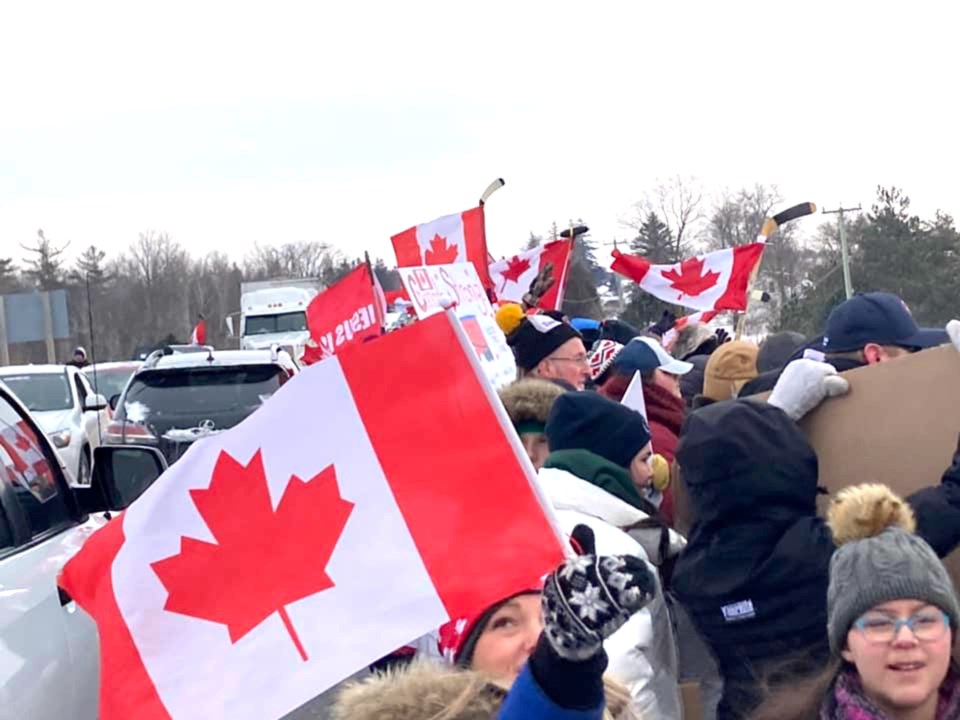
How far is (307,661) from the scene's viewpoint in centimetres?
250

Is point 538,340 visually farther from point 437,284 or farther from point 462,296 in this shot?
point 437,284

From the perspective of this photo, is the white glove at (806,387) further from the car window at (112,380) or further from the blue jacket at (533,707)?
the car window at (112,380)

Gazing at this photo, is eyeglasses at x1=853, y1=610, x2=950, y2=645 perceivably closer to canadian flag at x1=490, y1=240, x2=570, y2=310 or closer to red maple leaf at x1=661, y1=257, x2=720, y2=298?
canadian flag at x1=490, y1=240, x2=570, y2=310

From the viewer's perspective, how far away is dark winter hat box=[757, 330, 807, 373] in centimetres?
568

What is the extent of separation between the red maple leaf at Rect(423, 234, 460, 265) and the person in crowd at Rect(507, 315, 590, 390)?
3704 mm

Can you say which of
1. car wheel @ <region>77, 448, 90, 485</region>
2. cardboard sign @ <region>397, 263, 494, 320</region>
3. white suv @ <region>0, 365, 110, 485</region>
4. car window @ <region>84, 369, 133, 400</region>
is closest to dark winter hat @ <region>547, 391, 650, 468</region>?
cardboard sign @ <region>397, 263, 494, 320</region>

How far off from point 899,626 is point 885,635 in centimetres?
3

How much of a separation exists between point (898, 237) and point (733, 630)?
2789 centimetres

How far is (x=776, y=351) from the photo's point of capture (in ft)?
19.0

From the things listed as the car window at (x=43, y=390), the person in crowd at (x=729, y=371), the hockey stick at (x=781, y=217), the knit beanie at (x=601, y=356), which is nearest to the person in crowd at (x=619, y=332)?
the hockey stick at (x=781, y=217)

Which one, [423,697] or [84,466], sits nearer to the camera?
[423,697]

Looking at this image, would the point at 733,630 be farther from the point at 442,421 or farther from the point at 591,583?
the point at 591,583

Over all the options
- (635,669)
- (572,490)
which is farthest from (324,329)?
(635,669)

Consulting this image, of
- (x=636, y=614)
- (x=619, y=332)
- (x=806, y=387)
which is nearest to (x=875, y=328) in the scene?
(x=806, y=387)
